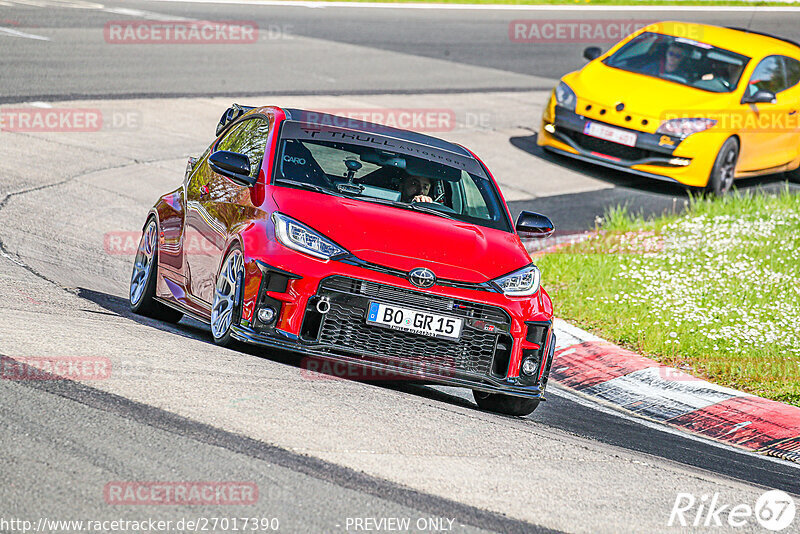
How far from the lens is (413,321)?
6543 mm

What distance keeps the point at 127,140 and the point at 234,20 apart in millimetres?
10712

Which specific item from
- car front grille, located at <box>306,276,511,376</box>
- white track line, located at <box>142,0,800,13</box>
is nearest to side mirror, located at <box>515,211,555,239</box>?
car front grille, located at <box>306,276,511,376</box>

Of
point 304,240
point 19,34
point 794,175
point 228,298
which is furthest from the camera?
point 19,34

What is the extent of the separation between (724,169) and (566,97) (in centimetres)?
233

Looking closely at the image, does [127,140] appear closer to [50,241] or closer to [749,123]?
[50,241]

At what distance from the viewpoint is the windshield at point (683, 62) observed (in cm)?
1606

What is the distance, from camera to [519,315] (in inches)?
270

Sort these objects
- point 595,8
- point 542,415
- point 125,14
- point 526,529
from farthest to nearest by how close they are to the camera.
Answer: point 595,8
point 125,14
point 542,415
point 526,529

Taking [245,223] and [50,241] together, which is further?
[50,241]

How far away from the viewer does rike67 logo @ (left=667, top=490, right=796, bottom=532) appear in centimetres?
519

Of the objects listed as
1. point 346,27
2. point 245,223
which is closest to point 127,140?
point 245,223

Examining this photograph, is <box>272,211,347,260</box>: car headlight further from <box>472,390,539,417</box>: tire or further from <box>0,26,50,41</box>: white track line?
<box>0,26,50,41</box>: white track line

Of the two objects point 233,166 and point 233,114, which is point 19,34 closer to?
point 233,114

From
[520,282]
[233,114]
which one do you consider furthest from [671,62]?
[520,282]
